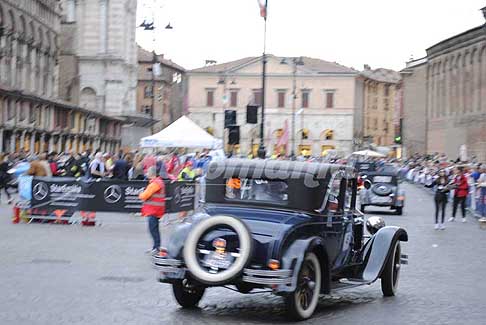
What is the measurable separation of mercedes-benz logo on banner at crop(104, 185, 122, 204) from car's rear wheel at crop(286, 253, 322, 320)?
1404 centimetres

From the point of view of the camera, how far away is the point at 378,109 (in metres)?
138

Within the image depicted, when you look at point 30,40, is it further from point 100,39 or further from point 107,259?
point 107,259

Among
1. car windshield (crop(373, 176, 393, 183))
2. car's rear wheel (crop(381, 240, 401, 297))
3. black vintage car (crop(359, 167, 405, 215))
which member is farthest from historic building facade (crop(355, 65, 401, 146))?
car's rear wheel (crop(381, 240, 401, 297))

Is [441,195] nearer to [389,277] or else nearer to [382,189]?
[382,189]

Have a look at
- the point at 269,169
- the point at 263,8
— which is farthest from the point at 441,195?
the point at 269,169

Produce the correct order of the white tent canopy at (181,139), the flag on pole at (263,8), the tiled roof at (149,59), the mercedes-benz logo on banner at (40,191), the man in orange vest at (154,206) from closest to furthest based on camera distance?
the man in orange vest at (154,206) < the mercedes-benz logo on banner at (40,191) < the flag on pole at (263,8) < the white tent canopy at (181,139) < the tiled roof at (149,59)

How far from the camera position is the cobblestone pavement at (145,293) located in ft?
34.2

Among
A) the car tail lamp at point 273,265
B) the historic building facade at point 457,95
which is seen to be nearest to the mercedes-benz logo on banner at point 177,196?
the car tail lamp at point 273,265

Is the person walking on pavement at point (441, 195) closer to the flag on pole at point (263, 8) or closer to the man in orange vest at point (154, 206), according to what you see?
the flag on pole at point (263, 8)

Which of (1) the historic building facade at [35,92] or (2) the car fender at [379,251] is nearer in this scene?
(2) the car fender at [379,251]

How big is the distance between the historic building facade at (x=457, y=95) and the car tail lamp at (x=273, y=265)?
68.8 metres

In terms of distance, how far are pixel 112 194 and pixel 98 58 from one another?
2535 inches

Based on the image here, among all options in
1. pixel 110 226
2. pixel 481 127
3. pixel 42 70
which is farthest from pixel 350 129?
pixel 110 226

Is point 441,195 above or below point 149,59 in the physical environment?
below
